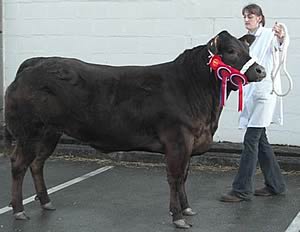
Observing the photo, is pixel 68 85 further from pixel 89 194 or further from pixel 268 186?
pixel 268 186

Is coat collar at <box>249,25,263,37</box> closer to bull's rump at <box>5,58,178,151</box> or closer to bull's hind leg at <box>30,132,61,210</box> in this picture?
bull's rump at <box>5,58,178,151</box>

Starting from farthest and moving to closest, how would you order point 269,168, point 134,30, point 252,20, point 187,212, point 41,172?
point 134,30 < point 269,168 < point 252,20 < point 41,172 < point 187,212

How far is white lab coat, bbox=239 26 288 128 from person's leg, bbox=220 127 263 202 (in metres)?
0.13

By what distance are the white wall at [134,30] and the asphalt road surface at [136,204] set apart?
3.97 ft

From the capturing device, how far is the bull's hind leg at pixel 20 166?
257 inches

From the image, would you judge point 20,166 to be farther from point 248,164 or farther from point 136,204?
point 248,164

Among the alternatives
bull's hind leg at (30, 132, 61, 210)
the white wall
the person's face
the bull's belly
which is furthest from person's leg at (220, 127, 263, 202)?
the white wall

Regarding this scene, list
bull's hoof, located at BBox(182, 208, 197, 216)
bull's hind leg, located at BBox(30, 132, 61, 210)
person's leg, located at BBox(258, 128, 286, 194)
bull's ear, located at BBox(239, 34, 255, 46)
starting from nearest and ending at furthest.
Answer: bull's ear, located at BBox(239, 34, 255, 46)
bull's hoof, located at BBox(182, 208, 197, 216)
bull's hind leg, located at BBox(30, 132, 61, 210)
person's leg, located at BBox(258, 128, 286, 194)

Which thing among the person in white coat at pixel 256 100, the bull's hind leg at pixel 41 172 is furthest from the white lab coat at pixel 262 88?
the bull's hind leg at pixel 41 172

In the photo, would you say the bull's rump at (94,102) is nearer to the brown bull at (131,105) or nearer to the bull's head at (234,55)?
the brown bull at (131,105)

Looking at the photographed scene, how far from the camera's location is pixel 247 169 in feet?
24.0

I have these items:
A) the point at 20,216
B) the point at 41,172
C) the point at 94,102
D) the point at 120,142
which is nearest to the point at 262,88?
the point at 120,142

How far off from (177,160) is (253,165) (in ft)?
4.52

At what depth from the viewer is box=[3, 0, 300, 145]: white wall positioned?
9.47 metres
